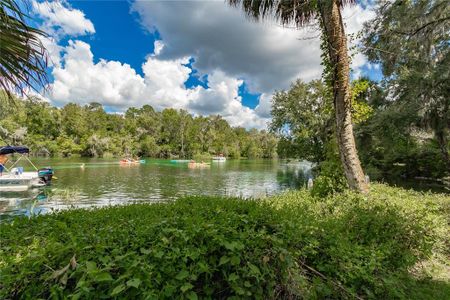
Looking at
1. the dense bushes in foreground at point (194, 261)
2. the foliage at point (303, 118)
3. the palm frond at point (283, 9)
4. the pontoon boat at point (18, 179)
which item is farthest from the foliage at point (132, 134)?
the dense bushes in foreground at point (194, 261)

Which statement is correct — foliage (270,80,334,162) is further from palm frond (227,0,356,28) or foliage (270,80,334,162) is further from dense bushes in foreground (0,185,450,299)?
dense bushes in foreground (0,185,450,299)

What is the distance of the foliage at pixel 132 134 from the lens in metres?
59.8

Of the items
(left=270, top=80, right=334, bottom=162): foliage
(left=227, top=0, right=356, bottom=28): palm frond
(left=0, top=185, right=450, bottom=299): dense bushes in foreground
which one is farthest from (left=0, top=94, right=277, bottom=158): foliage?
(left=0, top=185, right=450, bottom=299): dense bushes in foreground

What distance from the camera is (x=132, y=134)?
75.4 meters

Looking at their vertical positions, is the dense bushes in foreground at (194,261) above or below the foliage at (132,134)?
below

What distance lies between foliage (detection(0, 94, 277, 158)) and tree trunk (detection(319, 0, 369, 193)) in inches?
2259

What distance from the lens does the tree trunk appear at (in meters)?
5.90

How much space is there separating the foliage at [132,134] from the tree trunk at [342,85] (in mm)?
57373

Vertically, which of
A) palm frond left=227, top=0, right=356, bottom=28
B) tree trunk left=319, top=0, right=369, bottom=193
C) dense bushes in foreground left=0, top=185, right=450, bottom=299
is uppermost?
palm frond left=227, top=0, right=356, bottom=28

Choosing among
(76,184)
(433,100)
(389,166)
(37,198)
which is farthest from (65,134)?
(433,100)

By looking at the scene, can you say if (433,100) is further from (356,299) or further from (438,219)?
(356,299)

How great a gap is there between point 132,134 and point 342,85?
75211 mm

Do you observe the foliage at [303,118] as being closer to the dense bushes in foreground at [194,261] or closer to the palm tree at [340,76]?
the palm tree at [340,76]

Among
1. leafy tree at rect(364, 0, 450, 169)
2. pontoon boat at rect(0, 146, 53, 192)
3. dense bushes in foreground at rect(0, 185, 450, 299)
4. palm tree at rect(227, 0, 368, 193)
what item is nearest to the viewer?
dense bushes in foreground at rect(0, 185, 450, 299)
